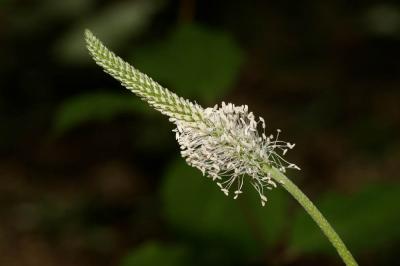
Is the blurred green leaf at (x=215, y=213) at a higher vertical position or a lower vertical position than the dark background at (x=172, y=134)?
lower

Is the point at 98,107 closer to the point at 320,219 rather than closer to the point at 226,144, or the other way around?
the point at 226,144

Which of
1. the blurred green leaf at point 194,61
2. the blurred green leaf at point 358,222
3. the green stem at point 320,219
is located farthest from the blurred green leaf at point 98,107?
the green stem at point 320,219

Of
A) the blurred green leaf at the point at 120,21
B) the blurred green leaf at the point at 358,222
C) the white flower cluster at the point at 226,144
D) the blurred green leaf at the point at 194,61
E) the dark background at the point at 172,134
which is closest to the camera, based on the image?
the white flower cluster at the point at 226,144

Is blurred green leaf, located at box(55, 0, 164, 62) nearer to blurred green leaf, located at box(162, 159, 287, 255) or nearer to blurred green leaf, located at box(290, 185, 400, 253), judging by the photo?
blurred green leaf, located at box(162, 159, 287, 255)

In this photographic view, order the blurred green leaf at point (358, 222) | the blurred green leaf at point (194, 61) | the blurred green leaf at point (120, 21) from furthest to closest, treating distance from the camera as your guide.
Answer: the blurred green leaf at point (120, 21), the blurred green leaf at point (194, 61), the blurred green leaf at point (358, 222)

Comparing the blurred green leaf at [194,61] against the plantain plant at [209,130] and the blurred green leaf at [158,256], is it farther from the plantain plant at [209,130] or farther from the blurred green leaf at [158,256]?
the plantain plant at [209,130]

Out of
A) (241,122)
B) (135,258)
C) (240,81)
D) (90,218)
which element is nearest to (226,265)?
(135,258)

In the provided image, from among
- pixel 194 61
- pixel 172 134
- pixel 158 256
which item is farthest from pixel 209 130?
pixel 172 134

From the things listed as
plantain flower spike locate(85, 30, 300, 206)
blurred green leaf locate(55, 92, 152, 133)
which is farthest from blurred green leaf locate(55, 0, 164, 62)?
plantain flower spike locate(85, 30, 300, 206)
